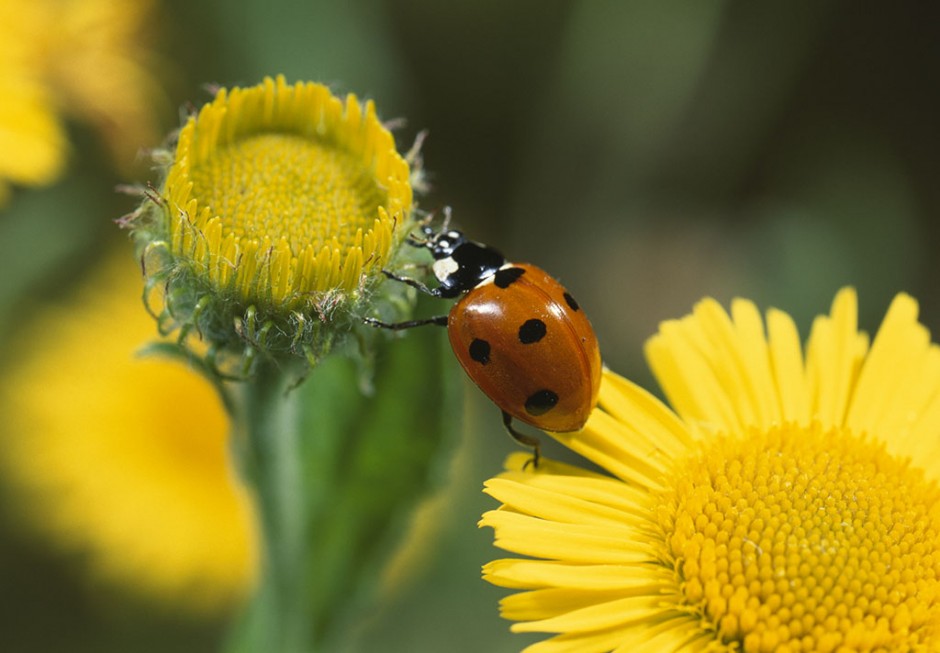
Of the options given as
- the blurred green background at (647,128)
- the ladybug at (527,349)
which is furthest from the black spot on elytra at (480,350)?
the blurred green background at (647,128)

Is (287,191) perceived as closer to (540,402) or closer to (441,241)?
(441,241)

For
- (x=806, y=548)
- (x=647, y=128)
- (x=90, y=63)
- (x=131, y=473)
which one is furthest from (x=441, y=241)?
(x=647, y=128)

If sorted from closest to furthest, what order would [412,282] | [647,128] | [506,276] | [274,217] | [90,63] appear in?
[274,217] → [412,282] → [506,276] → [90,63] → [647,128]

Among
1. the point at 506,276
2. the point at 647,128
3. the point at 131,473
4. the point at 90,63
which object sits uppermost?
the point at 647,128

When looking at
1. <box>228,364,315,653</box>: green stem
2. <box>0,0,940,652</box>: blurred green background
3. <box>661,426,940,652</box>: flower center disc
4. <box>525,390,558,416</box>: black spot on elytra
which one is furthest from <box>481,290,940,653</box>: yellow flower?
<box>0,0,940,652</box>: blurred green background

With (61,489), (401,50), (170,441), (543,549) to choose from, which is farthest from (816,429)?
(401,50)

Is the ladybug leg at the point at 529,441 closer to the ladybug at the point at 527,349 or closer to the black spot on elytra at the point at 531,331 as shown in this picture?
the ladybug at the point at 527,349

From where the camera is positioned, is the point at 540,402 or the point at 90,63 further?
the point at 90,63
